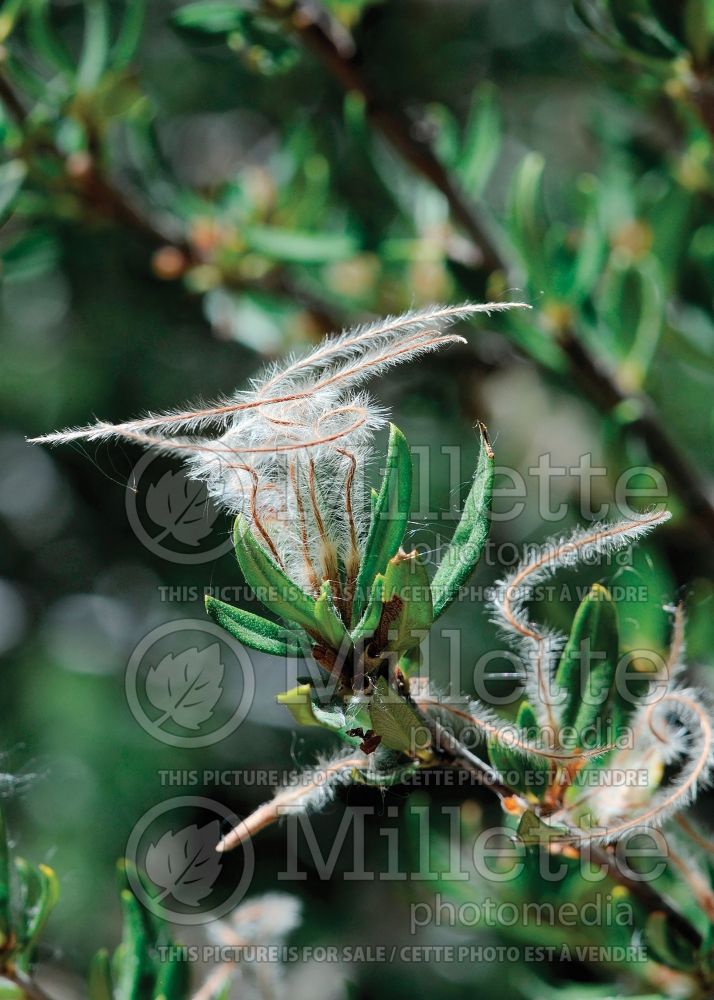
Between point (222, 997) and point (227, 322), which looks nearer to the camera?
point (222, 997)

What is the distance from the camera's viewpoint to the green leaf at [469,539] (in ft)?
1.55

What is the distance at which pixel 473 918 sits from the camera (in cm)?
82

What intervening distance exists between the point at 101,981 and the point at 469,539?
0.41m

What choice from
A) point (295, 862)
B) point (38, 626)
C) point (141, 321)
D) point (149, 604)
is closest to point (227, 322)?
point (141, 321)

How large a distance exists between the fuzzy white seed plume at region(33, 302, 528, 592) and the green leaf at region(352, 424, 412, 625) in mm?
26

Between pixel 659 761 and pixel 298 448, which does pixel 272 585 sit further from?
pixel 659 761

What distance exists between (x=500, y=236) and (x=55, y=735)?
86cm

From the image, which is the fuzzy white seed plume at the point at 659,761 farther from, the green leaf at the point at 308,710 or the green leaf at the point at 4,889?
the green leaf at the point at 4,889

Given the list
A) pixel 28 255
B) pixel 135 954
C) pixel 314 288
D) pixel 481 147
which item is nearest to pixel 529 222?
pixel 481 147

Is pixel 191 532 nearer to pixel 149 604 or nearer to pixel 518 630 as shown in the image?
pixel 149 604

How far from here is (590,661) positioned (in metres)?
0.54

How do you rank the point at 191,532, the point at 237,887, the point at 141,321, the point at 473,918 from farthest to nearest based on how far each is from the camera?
the point at 141,321
the point at 237,887
the point at 191,532
the point at 473,918

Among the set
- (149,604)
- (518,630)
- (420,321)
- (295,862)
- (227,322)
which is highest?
(420,321)

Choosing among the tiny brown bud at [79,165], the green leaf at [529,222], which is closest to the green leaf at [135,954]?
the green leaf at [529,222]
